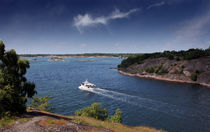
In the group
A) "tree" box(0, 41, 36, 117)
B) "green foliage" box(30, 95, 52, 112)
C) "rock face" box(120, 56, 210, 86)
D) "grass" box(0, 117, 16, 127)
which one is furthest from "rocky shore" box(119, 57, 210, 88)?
"grass" box(0, 117, 16, 127)

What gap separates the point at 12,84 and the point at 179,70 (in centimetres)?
12193

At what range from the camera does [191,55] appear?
124m

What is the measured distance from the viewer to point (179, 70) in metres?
114

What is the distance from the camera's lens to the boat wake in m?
48.1

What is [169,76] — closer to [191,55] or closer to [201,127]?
[191,55]

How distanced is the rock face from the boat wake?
190 ft

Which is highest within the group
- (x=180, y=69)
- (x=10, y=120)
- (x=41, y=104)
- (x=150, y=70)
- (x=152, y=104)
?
(x=180, y=69)

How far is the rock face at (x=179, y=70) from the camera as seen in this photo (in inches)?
3969

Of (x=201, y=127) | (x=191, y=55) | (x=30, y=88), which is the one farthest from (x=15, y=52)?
(x=191, y=55)

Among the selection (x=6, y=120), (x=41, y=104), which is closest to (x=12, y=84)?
(x=6, y=120)

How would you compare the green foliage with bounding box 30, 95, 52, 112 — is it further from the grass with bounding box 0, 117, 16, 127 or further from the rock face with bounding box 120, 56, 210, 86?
the rock face with bounding box 120, 56, 210, 86

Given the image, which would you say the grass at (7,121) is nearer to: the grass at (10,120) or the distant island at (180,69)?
the grass at (10,120)

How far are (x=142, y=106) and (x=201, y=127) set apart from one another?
773 inches

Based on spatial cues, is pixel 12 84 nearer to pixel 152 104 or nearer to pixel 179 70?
pixel 152 104
